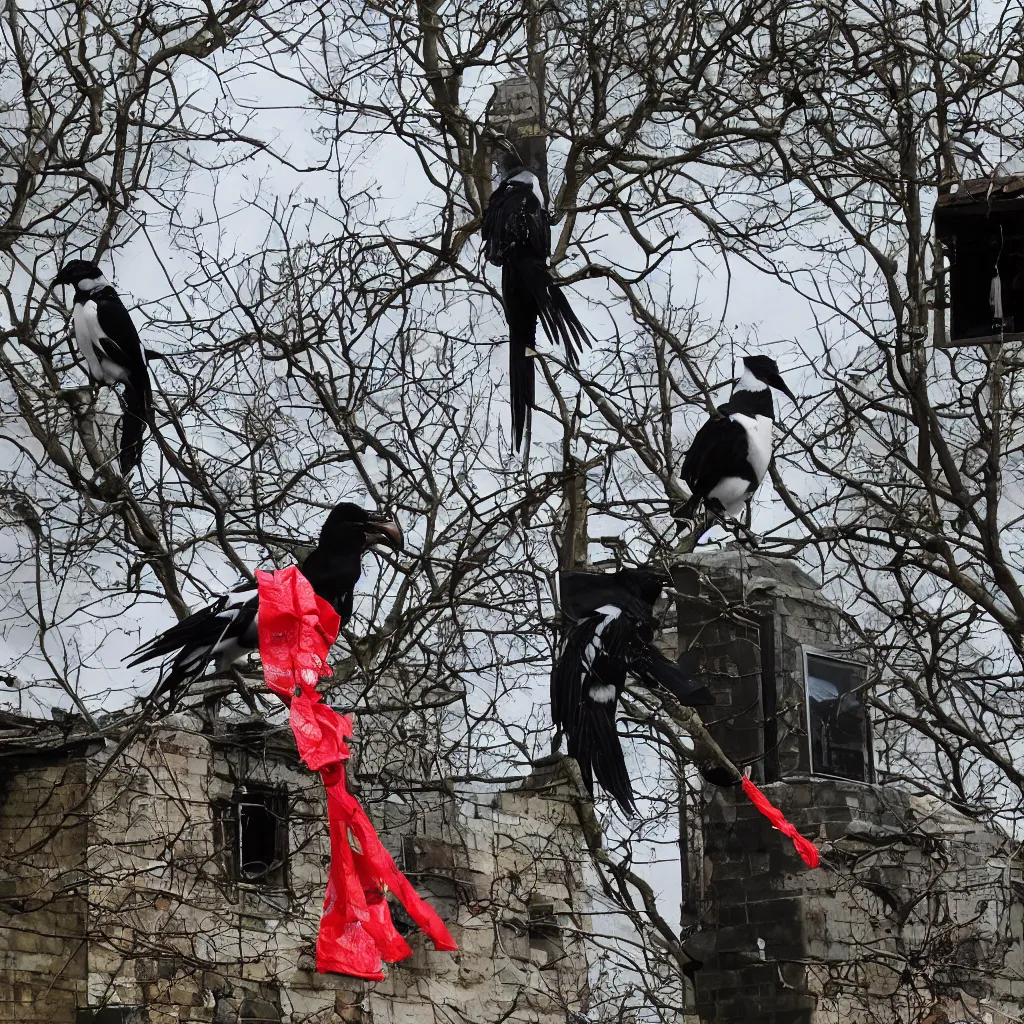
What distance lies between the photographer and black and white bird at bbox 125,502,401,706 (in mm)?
5406

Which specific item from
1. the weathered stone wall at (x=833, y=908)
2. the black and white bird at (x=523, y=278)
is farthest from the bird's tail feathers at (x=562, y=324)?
the weathered stone wall at (x=833, y=908)

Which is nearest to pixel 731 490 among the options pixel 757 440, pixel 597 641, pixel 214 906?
pixel 757 440

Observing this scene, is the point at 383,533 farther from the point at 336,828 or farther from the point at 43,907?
the point at 43,907

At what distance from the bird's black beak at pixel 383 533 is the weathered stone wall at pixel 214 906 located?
1.50 meters

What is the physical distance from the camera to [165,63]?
8.10 metres

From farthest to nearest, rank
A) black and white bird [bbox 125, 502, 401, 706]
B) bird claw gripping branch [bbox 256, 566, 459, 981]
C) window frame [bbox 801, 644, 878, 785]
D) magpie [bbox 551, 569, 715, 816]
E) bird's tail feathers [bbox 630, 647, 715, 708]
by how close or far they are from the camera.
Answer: window frame [bbox 801, 644, 878, 785] < magpie [bbox 551, 569, 715, 816] < bird's tail feathers [bbox 630, 647, 715, 708] < black and white bird [bbox 125, 502, 401, 706] < bird claw gripping branch [bbox 256, 566, 459, 981]

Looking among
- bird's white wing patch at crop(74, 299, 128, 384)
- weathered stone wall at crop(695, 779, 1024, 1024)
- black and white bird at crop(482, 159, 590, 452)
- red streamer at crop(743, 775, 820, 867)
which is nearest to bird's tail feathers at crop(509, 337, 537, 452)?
black and white bird at crop(482, 159, 590, 452)

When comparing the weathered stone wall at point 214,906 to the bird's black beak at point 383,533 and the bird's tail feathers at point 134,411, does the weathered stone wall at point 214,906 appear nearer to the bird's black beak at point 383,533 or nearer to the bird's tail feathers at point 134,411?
the bird's tail feathers at point 134,411

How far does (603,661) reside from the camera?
614cm

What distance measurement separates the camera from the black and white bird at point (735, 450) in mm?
6758

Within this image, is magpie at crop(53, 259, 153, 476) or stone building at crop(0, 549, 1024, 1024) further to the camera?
stone building at crop(0, 549, 1024, 1024)

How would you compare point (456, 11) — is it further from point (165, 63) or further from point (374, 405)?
point (374, 405)

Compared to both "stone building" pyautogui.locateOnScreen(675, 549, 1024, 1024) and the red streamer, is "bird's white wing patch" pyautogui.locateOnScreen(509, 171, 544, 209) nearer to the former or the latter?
the red streamer

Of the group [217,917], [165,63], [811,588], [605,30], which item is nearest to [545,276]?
[605,30]
